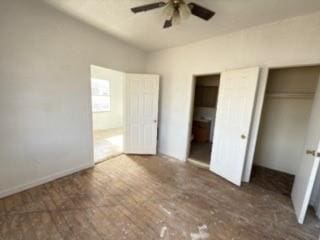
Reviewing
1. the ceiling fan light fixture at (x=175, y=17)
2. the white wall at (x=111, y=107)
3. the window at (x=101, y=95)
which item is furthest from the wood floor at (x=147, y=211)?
the window at (x=101, y=95)

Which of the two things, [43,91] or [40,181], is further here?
[40,181]

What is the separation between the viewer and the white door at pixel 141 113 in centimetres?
369

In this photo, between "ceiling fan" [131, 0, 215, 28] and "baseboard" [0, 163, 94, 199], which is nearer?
"ceiling fan" [131, 0, 215, 28]

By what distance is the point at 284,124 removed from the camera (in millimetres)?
3219

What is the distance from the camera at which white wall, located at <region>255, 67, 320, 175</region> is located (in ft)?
9.80

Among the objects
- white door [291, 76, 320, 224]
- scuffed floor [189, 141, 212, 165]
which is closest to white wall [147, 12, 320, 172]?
scuffed floor [189, 141, 212, 165]

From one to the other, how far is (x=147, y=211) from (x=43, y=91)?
2.34 m

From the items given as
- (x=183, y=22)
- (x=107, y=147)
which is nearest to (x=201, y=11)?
(x=183, y=22)

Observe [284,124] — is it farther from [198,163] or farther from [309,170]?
[198,163]

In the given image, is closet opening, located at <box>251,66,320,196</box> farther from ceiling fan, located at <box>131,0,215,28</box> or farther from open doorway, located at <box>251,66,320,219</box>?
ceiling fan, located at <box>131,0,215,28</box>

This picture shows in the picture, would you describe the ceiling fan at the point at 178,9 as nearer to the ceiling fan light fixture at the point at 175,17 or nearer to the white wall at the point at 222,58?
the ceiling fan light fixture at the point at 175,17

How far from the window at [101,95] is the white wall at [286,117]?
5.60 metres

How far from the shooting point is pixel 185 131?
3.53m

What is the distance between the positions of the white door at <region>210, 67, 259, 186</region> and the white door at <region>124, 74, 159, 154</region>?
1.54m
